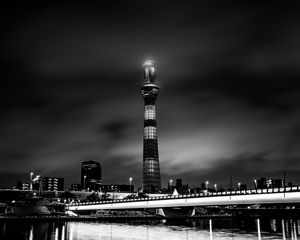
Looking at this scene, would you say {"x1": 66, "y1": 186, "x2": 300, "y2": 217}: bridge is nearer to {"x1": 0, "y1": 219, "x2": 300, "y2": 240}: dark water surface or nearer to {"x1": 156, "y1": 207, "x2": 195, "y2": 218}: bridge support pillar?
{"x1": 156, "y1": 207, "x2": 195, "y2": 218}: bridge support pillar

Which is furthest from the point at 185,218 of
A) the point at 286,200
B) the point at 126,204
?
the point at 286,200

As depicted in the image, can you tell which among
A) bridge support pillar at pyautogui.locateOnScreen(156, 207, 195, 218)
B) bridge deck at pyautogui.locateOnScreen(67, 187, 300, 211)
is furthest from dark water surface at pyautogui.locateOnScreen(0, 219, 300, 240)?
bridge support pillar at pyautogui.locateOnScreen(156, 207, 195, 218)

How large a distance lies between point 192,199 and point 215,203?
928cm

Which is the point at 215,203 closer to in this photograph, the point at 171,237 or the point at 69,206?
the point at 171,237

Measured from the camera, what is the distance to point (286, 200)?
70.8m

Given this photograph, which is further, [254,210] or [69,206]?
[254,210]

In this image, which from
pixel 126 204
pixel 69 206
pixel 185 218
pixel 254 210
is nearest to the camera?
pixel 126 204

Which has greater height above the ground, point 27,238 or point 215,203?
point 215,203

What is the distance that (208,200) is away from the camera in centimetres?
Answer: 8788

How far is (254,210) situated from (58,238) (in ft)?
380

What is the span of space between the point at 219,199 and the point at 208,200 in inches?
138

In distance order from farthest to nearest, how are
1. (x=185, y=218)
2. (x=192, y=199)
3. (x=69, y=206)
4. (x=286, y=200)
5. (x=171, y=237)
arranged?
(x=69, y=206), (x=185, y=218), (x=192, y=199), (x=286, y=200), (x=171, y=237)

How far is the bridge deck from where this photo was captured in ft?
233

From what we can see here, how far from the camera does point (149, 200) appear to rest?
106 metres
